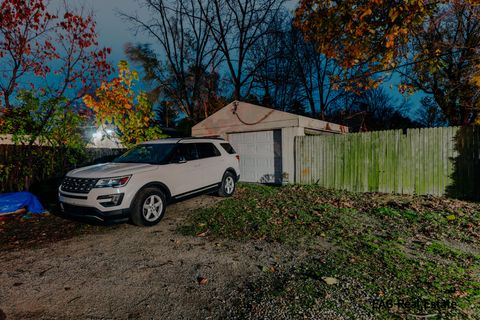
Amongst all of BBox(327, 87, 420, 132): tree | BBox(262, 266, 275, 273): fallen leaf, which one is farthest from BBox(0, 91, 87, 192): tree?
BBox(327, 87, 420, 132): tree

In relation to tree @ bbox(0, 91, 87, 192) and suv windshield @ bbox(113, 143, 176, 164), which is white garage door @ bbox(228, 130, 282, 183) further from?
tree @ bbox(0, 91, 87, 192)

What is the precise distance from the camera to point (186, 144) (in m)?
6.55

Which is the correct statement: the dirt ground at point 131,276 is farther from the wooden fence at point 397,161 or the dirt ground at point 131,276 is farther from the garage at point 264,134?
the garage at point 264,134

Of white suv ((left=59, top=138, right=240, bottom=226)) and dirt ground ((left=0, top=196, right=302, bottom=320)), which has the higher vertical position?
white suv ((left=59, top=138, right=240, bottom=226))

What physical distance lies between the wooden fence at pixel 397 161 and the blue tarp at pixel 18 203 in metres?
8.18

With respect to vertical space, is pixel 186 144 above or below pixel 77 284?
above

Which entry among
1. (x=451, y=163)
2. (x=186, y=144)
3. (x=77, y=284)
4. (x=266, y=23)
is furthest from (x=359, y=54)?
(x=266, y=23)

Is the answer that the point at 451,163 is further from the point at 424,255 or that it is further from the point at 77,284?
the point at 77,284

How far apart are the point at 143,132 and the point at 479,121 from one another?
45.2ft

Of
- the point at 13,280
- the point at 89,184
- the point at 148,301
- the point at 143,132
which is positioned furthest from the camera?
the point at 143,132

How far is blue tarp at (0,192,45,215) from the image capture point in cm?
594

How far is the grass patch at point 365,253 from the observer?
2.51 m

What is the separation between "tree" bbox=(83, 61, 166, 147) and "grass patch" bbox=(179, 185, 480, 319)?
416 cm

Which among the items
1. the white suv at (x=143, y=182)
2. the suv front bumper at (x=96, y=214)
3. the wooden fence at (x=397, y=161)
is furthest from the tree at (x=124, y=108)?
the wooden fence at (x=397, y=161)
